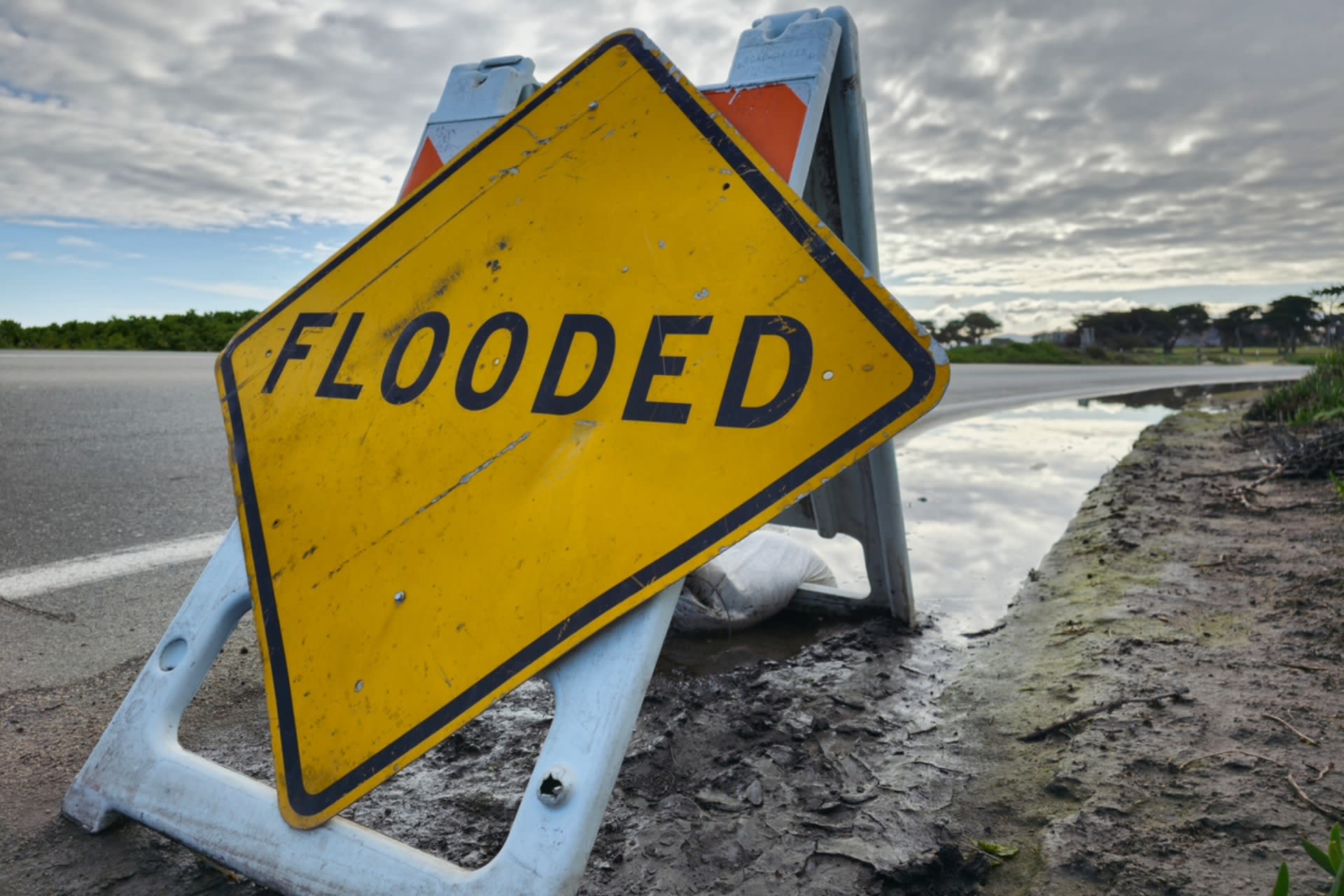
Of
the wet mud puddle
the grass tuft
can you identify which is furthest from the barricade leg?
the grass tuft

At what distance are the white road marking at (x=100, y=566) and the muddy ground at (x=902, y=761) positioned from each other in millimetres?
794

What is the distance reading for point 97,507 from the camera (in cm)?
353

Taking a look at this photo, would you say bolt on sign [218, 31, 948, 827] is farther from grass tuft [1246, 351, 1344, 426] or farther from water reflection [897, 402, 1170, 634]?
grass tuft [1246, 351, 1344, 426]

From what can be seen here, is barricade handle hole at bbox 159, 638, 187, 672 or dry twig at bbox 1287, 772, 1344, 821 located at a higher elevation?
barricade handle hole at bbox 159, 638, 187, 672

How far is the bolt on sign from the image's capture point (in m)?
1.16

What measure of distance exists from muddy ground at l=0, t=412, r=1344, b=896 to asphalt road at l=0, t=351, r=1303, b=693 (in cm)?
31

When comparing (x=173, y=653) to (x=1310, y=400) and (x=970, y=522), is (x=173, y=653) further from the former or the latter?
(x=1310, y=400)

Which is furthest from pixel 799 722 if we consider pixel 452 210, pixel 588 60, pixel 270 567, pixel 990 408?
pixel 990 408

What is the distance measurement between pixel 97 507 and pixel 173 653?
258 centimetres

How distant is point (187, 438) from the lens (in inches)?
199

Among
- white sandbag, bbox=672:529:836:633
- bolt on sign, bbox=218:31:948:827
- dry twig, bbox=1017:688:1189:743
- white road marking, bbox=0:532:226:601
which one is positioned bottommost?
dry twig, bbox=1017:688:1189:743

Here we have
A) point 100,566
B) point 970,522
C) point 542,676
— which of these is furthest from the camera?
point 970,522

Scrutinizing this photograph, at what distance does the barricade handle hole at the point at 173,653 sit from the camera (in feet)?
4.80

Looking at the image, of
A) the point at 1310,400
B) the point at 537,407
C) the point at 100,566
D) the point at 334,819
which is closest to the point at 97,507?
the point at 100,566
